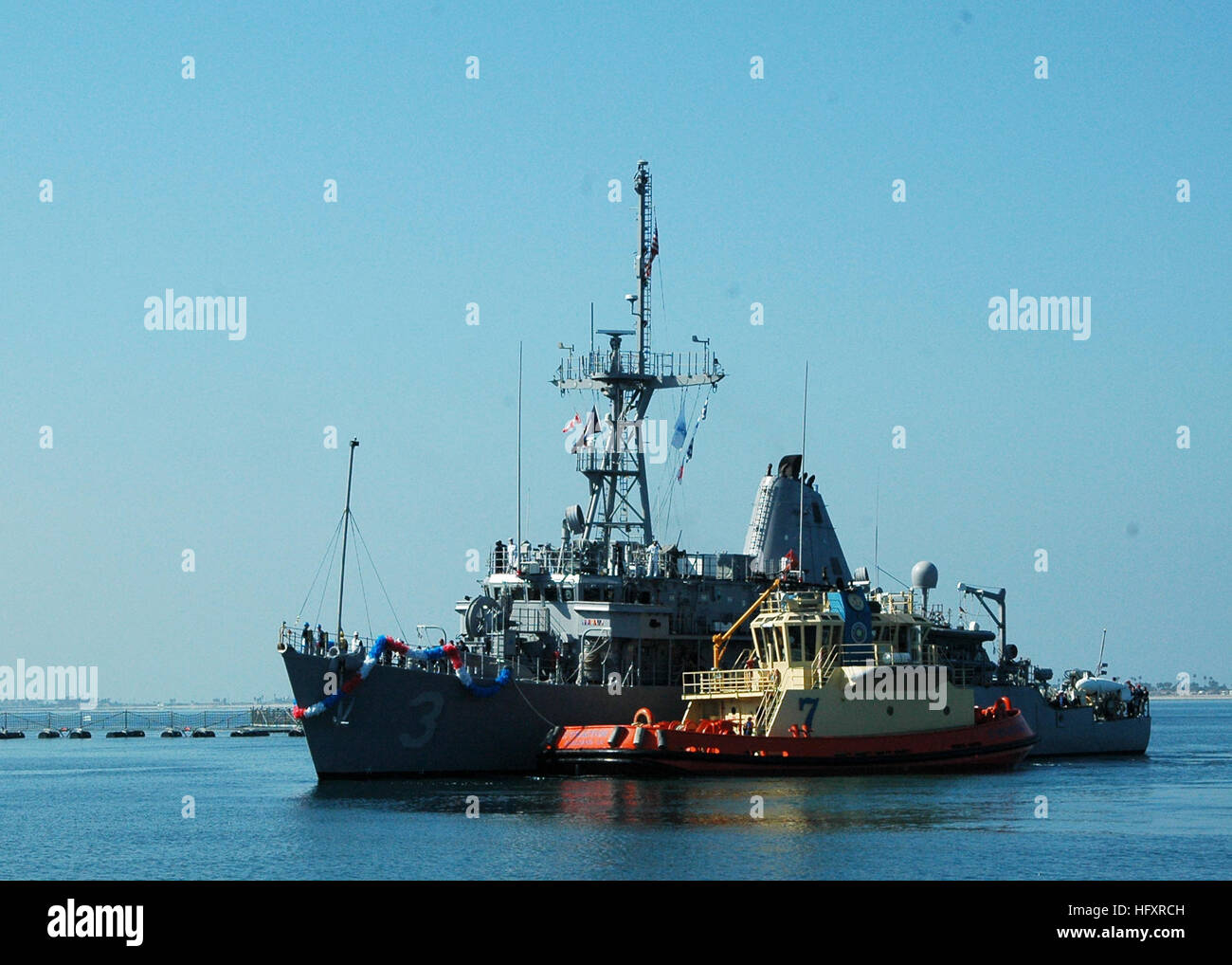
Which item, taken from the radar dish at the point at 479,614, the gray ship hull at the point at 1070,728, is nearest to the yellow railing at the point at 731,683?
the radar dish at the point at 479,614

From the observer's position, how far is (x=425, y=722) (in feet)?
159

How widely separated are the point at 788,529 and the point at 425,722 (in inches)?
728

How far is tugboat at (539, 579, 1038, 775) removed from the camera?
153ft

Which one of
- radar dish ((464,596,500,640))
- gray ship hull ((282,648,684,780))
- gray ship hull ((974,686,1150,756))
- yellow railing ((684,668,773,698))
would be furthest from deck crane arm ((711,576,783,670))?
gray ship hull ((974,686,1150,756))

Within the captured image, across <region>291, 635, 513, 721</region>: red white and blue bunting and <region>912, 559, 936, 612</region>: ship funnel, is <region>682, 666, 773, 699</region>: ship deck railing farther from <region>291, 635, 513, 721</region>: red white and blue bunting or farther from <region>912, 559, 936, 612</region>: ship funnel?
<region>912, 559, 936, 612</region>: ship funnel

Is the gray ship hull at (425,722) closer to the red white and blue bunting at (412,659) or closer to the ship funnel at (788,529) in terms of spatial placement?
the red white and blue bunting at (412,659)

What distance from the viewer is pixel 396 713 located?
1892 inches

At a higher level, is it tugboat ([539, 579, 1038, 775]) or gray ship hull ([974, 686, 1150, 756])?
tugboat ([539, 579, 1038, 775])

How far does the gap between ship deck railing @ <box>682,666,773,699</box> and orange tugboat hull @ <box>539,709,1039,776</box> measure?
234 cm

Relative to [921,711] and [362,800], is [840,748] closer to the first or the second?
[921,711]
